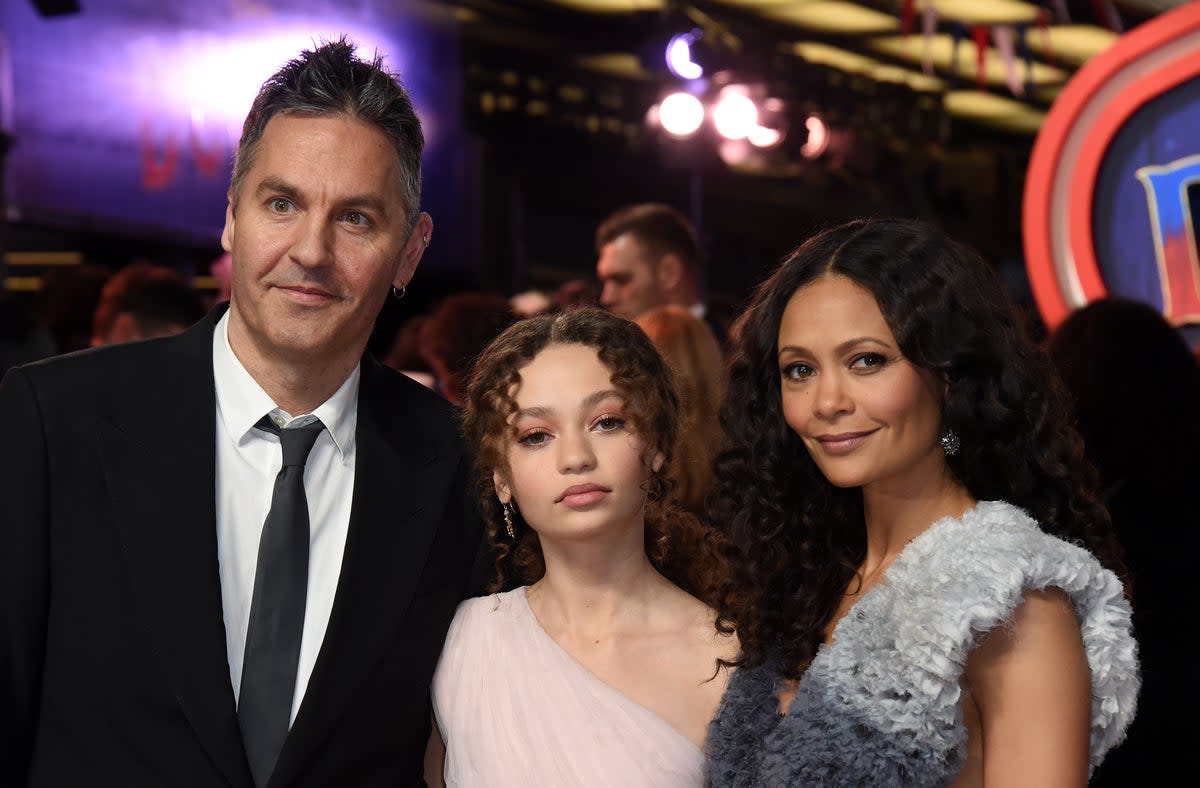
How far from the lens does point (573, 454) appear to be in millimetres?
2180

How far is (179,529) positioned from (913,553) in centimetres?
101

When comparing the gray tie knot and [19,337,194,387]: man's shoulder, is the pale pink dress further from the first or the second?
[19,337,194,387]: man's shoulder

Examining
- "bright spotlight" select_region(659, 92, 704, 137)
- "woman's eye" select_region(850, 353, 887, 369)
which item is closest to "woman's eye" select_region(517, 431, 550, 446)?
"woman's eye" select_region(850, 353, 887, 369)

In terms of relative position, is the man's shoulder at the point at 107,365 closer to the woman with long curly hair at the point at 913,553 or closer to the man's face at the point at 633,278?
the woman with long curly hair at the point at 913,553

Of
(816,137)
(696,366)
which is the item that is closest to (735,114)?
(816,137)

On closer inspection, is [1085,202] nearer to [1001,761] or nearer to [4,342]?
[1001,761]

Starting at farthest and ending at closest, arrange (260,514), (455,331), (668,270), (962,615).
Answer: (668,270) → (455,331) → (260,514) → (962,615)

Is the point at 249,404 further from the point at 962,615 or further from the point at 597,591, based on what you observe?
the point at 962,615

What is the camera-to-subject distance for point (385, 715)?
6.95 ft

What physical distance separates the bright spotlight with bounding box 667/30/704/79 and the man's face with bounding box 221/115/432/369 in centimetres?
584

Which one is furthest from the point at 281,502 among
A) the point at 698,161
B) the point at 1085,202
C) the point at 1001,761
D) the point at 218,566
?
the point at 698,161

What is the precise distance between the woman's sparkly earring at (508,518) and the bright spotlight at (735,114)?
20.0 feet

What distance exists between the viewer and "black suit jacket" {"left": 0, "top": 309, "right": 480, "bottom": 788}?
76.5 inches

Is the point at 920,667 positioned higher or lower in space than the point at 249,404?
lower
